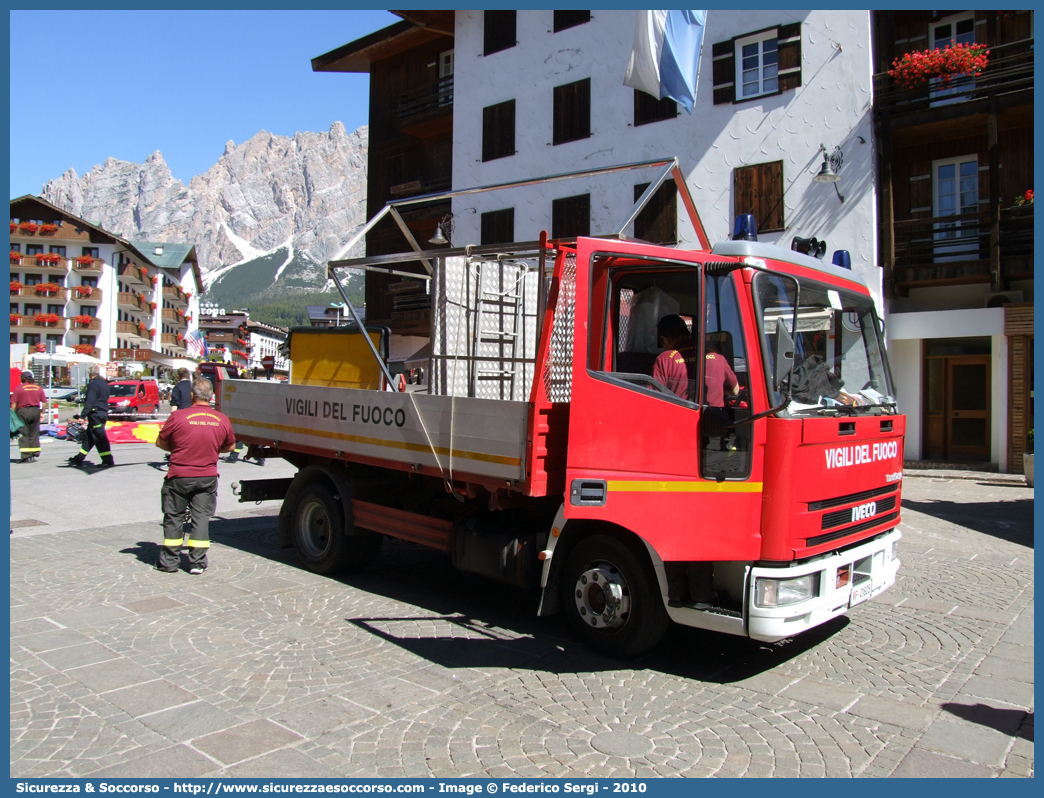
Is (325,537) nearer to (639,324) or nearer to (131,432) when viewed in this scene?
(639,324)

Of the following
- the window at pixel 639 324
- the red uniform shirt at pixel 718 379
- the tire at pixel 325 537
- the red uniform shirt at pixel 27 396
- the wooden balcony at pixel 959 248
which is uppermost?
the wooden balcony at pixel 959 248

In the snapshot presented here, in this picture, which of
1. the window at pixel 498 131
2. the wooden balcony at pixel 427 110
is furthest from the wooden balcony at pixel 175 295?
the window at pixel 498 131

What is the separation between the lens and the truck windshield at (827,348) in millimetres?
4648

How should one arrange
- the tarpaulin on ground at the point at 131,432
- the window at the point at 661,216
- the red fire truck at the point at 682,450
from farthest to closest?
1. the window at the point at 661,216
2. the tarpaulin on ground at the point at 131,432
3. the red fire truck at the point at 682,450

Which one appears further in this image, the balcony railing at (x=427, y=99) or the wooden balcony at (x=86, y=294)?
the wooden balcony at (x=86, y=294)

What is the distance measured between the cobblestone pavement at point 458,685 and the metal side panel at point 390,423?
4.12ft

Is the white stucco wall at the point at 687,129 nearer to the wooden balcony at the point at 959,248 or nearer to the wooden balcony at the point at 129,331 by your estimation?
the wooden balcony at the point at 959,248

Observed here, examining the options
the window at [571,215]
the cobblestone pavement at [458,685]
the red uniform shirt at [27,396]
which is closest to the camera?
the cobblestone pavement at [458,685]

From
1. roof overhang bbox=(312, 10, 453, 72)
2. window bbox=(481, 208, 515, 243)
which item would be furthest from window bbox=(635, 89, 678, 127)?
roof overhang bbox=(312, 10, 453, 72)

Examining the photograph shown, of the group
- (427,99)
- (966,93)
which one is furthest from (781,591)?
(427,99)

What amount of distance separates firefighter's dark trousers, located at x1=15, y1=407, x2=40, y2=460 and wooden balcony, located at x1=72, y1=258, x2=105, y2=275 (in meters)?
59.6

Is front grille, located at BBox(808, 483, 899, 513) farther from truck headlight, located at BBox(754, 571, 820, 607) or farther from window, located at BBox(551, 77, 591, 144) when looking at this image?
window, located at BBox(551, 77, 591, 144)

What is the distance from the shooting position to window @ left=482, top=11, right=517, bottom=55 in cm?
2361

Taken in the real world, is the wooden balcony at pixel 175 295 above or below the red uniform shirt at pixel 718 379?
above
